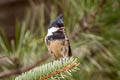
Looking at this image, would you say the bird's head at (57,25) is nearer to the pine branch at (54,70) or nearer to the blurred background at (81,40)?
the pine branch at (54,70)

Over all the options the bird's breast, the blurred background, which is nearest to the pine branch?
the bird's breast

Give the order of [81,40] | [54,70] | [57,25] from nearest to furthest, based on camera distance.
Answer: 1. [54,70]
2. [57,25]
3. [81,40]

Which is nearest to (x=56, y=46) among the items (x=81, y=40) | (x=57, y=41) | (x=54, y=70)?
(x=57, y=41)

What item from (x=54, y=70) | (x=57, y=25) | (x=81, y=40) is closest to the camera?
(x=54, y=70)

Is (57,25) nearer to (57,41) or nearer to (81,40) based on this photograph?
(57,41)

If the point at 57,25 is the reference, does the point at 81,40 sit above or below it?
below

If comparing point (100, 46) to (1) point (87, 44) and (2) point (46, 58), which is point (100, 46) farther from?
(2) point (46, 58)

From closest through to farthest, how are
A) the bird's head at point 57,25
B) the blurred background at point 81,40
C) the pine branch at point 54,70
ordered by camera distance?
the pine branch at point 54,70 → the bird's head at point 57,25 → the blurred background at point 81,40

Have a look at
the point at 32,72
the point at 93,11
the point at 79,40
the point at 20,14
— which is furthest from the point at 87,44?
the point at 20,14

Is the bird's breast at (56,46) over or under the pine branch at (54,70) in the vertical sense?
over

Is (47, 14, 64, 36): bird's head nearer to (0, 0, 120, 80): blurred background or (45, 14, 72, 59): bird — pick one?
(45, 14, 72, 59): bird

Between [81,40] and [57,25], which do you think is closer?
[57,25]

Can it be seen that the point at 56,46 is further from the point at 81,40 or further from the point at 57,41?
the point at 81,40

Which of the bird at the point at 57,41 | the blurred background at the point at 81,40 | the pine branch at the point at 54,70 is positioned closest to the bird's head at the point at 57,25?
the bird at the point at 57,41
